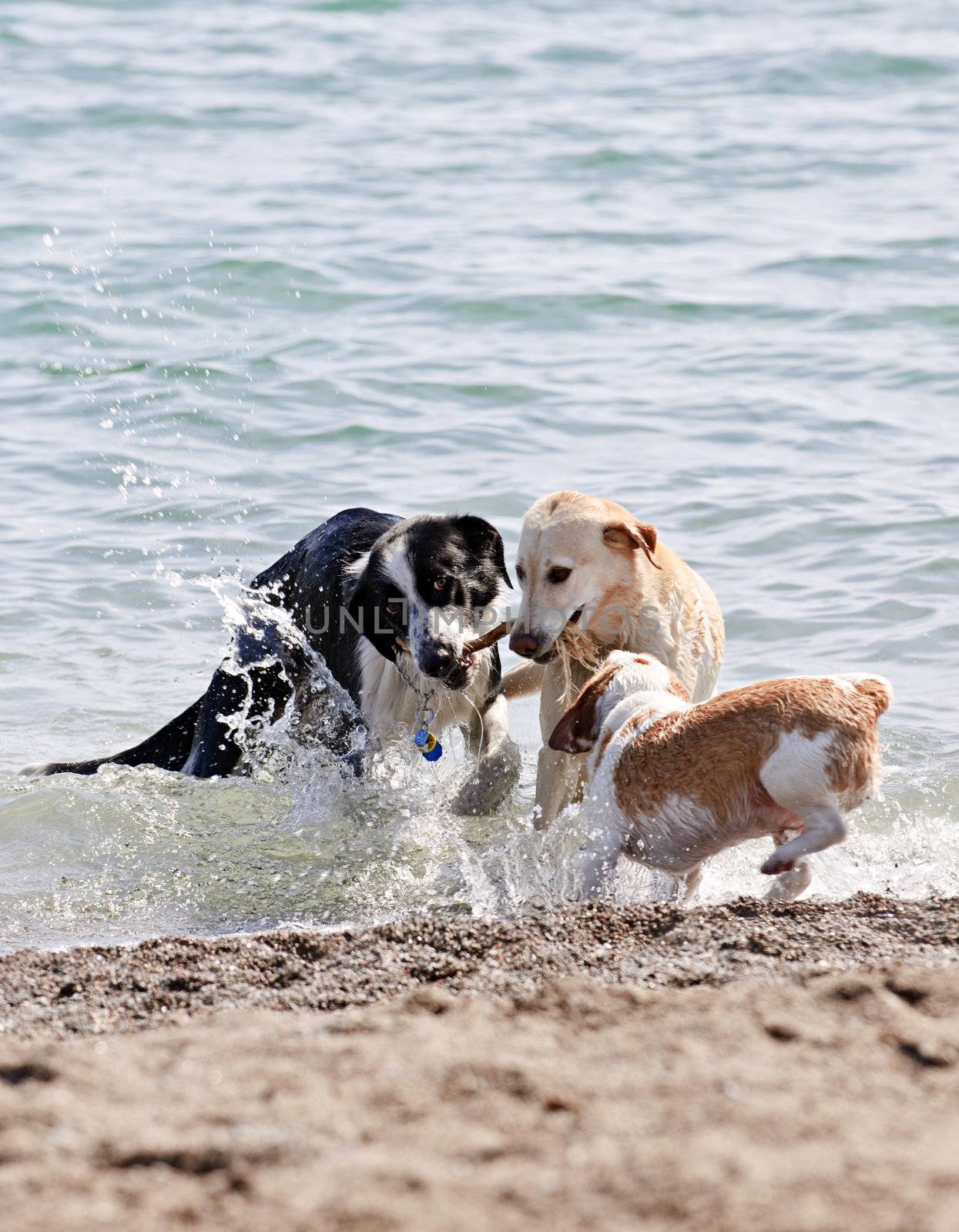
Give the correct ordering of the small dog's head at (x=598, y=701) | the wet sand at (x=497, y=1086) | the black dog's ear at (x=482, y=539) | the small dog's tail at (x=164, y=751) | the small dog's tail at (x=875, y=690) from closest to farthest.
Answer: the wet sand at (x=497, y=1086), the small dog's tail at (x=875, y=690), the small dog's head at (x=598, y=701), the black dog's ear at (x=482, y=539), the small dog's tail at (x=164, y=751)

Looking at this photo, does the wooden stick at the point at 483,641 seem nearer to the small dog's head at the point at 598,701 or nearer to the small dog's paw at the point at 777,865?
the small dog's head at the point at 598,701

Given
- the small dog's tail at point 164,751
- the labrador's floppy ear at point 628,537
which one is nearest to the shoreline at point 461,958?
the labrador's floppy ear at point 628,537

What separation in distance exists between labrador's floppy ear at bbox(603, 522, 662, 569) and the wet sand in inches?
63.5

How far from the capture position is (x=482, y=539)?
5875mm

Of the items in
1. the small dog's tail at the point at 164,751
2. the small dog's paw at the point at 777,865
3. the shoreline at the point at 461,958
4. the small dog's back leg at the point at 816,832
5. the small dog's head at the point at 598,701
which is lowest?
the small dog's tail at the point at 164,751

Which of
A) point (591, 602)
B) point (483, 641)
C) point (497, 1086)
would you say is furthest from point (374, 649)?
point (497, 1086)

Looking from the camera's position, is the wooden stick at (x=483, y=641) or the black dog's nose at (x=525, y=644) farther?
the wooden stick at (x=483, y=641)

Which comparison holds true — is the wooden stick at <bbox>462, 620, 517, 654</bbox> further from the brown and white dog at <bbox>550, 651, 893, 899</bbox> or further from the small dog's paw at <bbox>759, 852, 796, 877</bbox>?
the small dog's paw at <bbox>759, 852, 796, 877</bbox>

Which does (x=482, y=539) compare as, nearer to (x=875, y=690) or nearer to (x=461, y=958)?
(x=875, y=690)

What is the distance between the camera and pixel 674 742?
4.41 m

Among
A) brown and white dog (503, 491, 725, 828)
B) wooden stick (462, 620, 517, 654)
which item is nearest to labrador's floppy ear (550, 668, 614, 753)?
brown and white dog (503, 491, 725, 828)

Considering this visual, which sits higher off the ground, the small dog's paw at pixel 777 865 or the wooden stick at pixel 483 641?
the wooden stick at pixel 483 641

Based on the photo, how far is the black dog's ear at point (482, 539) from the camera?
5.82 metres

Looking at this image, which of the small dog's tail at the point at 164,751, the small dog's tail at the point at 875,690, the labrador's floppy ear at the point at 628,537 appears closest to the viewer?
the small dog's tail at the point at 875,690
